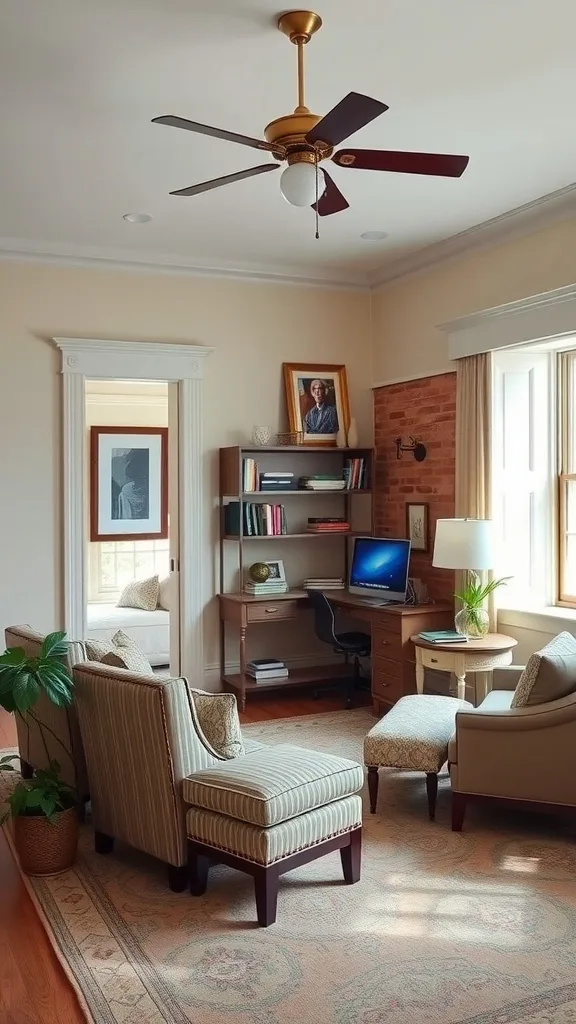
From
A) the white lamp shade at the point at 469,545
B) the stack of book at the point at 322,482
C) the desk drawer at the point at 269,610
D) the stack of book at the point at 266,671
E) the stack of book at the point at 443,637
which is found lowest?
Result: the stack of book at the point at 266,671

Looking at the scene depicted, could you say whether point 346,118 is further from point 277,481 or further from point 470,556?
point 277,481

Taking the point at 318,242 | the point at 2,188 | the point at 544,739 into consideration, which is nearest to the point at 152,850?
the point at 544,739

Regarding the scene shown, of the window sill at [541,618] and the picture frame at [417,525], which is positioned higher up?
the picture frame at [417,525]

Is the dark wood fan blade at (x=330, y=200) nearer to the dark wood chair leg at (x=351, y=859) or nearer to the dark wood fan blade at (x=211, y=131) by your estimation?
the dark wood fan blade at (x=211, y=131)

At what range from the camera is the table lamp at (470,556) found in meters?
5.18

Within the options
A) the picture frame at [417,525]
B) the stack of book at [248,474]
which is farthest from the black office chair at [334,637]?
the stack of book at [248,474]

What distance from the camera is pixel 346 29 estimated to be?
3.21 metres

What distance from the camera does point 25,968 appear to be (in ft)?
9.27

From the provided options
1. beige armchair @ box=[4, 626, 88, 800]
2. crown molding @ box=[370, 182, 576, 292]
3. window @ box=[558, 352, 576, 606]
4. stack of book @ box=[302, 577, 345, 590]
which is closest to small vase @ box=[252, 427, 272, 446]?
stack of book @ box=[302, 577, 345, 590]

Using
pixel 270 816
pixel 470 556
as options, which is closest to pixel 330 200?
pixel 270 816

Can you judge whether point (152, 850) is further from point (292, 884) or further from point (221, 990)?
point (221, 990)

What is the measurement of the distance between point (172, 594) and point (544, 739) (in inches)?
134

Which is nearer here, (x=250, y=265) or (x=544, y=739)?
(x=544, y=739)

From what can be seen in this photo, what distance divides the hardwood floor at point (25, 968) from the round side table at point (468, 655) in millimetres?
2595
